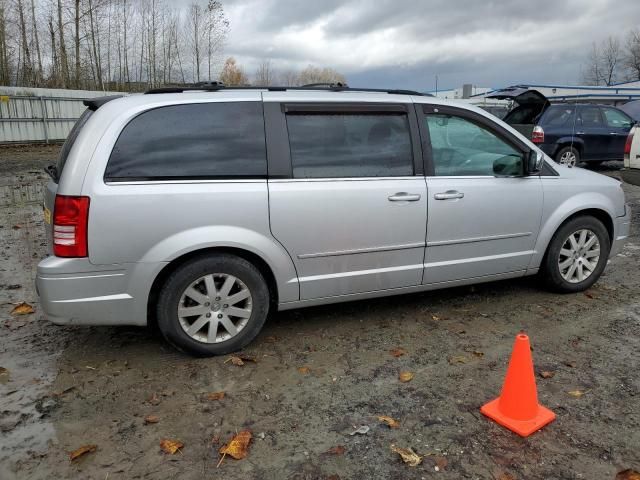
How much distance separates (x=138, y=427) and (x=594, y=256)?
417cm

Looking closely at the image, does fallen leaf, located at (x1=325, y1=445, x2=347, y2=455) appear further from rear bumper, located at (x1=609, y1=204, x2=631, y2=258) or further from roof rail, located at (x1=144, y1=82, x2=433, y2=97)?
rear bumper, located at (x1=609, y1=204, x2=631, y2=258)

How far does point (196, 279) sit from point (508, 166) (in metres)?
2.70

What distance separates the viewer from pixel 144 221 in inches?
125

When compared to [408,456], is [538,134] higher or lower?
higher

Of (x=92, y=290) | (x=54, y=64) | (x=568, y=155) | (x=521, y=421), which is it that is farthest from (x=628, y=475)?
(x=54, y=64)

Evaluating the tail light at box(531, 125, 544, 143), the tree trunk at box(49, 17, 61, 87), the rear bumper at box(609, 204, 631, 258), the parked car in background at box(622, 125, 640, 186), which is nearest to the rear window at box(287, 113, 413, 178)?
the rear bumper at box(609, 204, 631, 258)

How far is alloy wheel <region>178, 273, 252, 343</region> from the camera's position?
342cm

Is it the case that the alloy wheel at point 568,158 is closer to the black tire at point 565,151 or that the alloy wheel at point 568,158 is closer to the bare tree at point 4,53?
the black tire at point 565,151

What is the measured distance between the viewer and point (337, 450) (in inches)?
102

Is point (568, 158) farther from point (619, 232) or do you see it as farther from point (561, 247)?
point (561, 247)

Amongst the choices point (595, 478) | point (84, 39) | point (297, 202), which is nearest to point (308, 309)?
point (297, 202)

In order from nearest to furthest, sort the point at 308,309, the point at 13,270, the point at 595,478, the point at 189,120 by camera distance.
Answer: the point at 595,478, the point at 189,120, the point at 308,309, the point at 13,270

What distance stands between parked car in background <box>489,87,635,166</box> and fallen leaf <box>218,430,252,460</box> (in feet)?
36.2

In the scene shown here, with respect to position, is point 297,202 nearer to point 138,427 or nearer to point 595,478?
point 138,427
